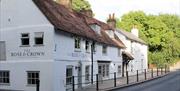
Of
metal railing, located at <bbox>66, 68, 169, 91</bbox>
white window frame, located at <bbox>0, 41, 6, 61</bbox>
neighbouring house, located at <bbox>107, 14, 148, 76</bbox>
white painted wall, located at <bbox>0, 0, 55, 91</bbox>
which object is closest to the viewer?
white painted wall, located at <bbox>0, 0, 55, 91</bbox>

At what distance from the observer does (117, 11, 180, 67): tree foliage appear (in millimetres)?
80375

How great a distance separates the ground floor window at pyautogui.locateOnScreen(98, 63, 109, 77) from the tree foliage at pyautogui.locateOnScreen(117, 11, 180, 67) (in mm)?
37014

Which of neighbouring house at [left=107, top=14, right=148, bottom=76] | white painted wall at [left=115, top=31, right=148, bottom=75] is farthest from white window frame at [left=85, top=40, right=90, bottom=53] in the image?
white painted wall at [left=115, top=31, right=148, bottom=75]

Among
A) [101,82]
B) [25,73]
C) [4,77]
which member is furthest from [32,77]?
[101,82]

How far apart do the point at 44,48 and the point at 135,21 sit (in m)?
59.0

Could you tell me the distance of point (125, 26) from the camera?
8519 cm

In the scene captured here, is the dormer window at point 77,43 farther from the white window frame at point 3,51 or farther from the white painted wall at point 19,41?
the white window frame at point 3,51

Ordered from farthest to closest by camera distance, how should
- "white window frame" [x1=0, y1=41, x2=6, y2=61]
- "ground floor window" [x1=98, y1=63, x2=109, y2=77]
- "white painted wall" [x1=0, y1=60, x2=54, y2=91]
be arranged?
"ground floor window" [x1=98, y1=63, x2=109, y2=77]
"white window frame" [x1=0, y1=41, x2=6, y2=61]
"white painted wall" [x1=0, y1=60, x2=54, y2=91]

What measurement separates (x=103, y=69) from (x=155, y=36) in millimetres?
41715

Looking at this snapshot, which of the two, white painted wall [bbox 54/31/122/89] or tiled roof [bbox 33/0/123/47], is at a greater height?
tiled roof [bbox 33/0/123/47]

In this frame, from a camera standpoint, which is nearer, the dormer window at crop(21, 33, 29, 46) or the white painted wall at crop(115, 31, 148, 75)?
the dormer window at crop(21, 33, 29, 46)

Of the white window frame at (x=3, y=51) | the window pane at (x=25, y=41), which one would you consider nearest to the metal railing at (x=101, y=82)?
the window pane at (x=25, y=41)

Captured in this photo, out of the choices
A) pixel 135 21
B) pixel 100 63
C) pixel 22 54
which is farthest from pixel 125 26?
pixel 22 54

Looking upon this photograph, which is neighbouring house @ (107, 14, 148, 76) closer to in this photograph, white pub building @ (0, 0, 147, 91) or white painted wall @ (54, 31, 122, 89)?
white painted wall @ (54, 31, 122, 89)
